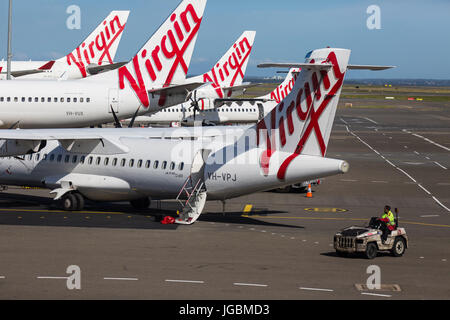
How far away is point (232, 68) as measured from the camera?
95.0 metres

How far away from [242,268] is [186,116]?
6994 cm

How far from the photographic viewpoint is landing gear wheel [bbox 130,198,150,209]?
4191 cm

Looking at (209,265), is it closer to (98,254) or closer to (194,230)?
(98,254)

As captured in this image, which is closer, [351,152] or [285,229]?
[285,229]

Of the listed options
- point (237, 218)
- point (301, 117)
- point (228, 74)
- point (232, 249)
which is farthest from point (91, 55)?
point (232, 249)

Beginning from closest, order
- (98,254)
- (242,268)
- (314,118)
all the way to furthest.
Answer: (242,268)
(98,254)
(314,118)

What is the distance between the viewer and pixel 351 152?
77.8 meters

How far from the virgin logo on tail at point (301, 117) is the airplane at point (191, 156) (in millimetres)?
43

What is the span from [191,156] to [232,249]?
302 inches

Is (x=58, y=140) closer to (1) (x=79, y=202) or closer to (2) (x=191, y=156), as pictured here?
(1) (x=79, y=202)

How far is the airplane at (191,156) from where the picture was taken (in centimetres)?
3419

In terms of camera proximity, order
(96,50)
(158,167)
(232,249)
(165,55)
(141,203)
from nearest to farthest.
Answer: (232,249) < (158,167) < (141,203) < (165,55) < (96,50)

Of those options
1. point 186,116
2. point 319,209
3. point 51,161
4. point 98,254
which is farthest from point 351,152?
point 98,254

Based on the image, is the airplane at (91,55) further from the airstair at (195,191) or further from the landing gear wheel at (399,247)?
the landing gear wheel at (399,247)
